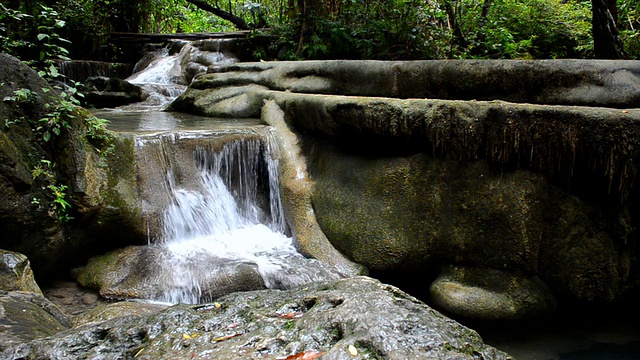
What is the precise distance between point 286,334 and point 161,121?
19.3 ft

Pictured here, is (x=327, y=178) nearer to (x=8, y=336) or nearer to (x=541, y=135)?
(x=541, y=135)

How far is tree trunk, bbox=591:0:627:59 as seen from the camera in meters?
6.24

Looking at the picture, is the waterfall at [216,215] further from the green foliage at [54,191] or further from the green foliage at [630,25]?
the green foliage at [630,25]

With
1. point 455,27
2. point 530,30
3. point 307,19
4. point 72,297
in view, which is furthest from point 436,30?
point 72,297

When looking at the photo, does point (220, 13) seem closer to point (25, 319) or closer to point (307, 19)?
point (307, 19)

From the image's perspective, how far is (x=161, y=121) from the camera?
23.8 feet

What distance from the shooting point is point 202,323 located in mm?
2369

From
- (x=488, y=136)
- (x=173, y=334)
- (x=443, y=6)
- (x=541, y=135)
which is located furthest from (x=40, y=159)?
(x=443, y=6)

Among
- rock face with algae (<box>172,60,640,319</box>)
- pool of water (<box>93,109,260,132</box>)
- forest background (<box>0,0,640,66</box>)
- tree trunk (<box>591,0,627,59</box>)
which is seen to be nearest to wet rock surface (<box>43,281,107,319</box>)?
rock face with algae (<box>172,60,640,319</box>)

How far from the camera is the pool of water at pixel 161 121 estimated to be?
6.27 meters

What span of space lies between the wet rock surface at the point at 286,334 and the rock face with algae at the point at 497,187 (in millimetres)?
1944

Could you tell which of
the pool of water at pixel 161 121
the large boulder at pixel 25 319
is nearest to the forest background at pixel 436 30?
the pool of water at pixel 161 121

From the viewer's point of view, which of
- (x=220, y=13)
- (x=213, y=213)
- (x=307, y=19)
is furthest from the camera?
(x=220, y=13)

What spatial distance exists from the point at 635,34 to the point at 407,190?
5.65 metres
